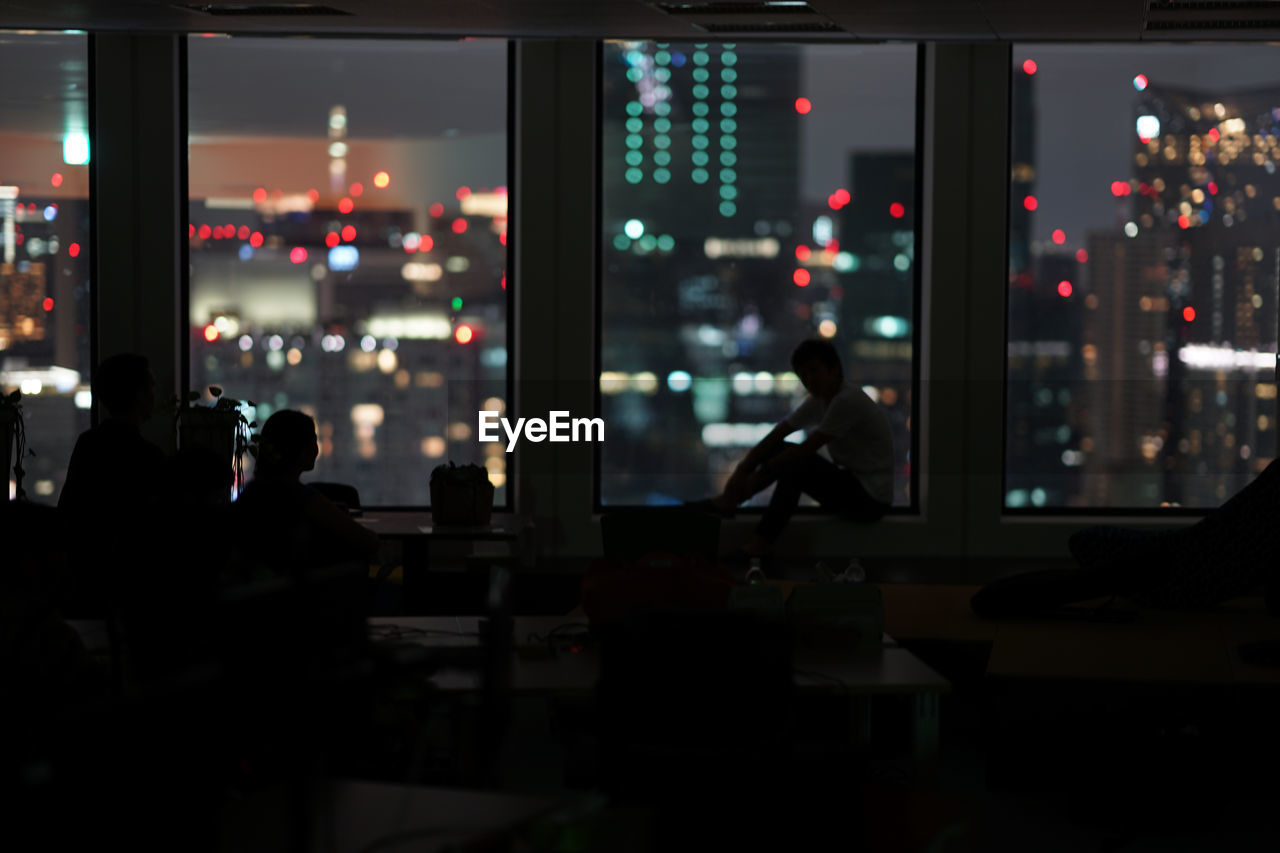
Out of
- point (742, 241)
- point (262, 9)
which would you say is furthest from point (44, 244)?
point (742, 241)

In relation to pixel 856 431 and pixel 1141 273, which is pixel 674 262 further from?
pixel 1141 273

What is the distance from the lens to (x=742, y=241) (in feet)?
26.9

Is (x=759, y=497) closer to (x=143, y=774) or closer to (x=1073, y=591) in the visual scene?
(x=1073, y=591)

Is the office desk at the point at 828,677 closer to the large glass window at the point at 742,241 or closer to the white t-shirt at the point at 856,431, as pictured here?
the white t-shirt at the point at 856,431

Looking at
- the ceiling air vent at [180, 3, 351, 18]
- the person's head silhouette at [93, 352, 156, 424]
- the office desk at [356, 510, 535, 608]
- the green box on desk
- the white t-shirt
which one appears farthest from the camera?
the white t-shirt

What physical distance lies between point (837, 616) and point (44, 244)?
20.8 feet

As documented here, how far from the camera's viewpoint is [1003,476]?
8047mm

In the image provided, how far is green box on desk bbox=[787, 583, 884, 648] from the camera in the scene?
3.64m

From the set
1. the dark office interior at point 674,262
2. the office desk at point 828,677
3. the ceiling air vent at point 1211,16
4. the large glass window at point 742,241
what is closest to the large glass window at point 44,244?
the dark office interior at point 674,262

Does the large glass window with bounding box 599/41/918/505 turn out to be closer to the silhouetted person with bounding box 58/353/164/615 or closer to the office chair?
the office chair

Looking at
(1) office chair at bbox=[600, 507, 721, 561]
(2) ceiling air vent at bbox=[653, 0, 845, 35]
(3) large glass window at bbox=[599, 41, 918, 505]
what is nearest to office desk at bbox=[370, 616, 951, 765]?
(1) office chair at bbox=[600, 507, 721, 561]

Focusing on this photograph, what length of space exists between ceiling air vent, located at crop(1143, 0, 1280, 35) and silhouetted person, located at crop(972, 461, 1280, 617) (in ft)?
8.10

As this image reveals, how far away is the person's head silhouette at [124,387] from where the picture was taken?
4.85m

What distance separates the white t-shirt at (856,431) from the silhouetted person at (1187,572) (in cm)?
208
